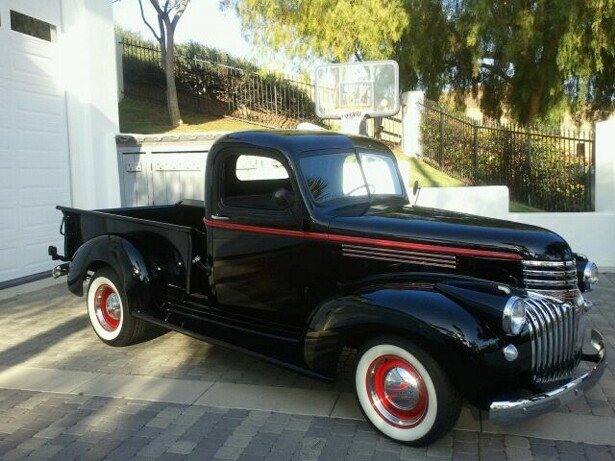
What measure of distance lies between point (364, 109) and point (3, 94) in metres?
4.93

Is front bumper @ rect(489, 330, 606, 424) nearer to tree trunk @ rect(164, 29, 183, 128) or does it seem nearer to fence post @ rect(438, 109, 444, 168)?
fence post @ rect(438, 109, 444, 168)

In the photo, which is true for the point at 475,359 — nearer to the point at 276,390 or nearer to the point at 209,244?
the point at 276,390

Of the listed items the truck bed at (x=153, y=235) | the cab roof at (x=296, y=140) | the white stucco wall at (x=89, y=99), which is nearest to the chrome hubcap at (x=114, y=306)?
the truck bed at (x=153, y=235)

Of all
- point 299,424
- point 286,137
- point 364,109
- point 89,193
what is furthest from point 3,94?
point 299,424

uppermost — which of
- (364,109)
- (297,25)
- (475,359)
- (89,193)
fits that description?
(297,25)

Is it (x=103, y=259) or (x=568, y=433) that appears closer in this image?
(x=568, y=433)

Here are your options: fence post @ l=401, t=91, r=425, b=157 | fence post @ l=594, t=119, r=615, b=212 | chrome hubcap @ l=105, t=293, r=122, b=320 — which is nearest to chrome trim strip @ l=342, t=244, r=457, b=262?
chrome hubcap @ l=105, t=293, r=122, b=320

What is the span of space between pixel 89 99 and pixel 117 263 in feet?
17.4

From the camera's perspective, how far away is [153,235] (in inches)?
200

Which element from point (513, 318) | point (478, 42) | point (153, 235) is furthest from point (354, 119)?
point (478, 42)

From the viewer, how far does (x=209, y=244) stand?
474 cm

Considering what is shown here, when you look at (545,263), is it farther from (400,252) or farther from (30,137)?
(30,137)

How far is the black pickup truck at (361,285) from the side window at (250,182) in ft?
0.06

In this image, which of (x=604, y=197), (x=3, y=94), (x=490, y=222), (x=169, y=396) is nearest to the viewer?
(x=490, y=222)
